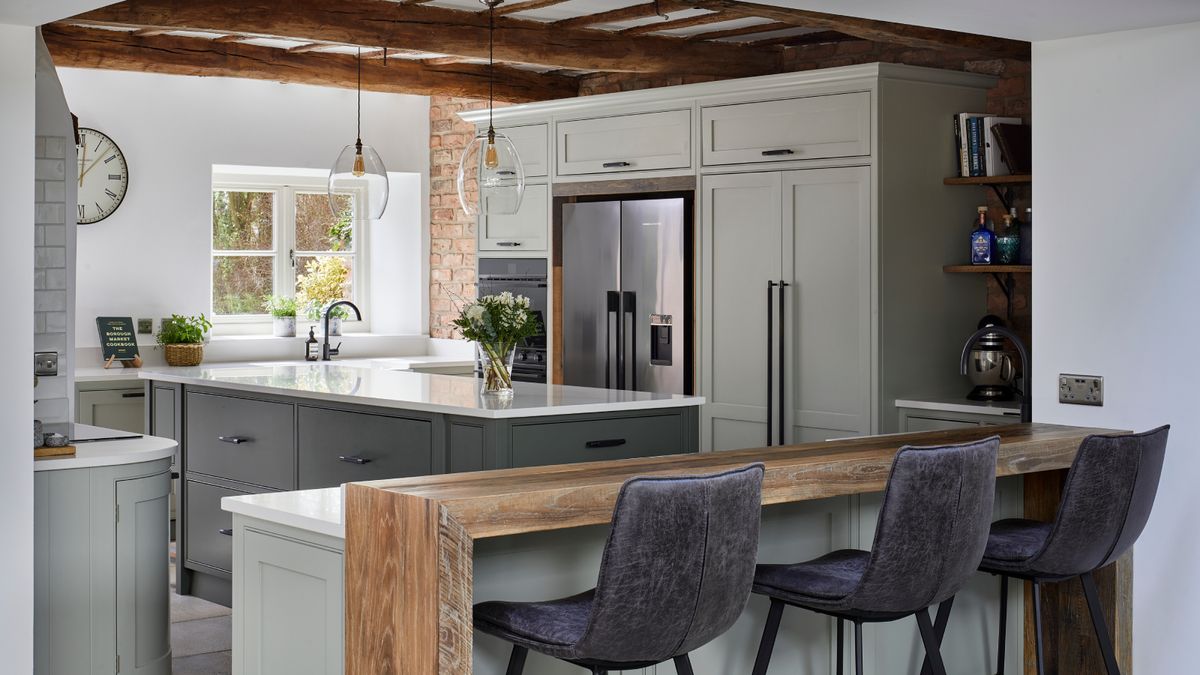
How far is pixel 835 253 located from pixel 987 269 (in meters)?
0.62

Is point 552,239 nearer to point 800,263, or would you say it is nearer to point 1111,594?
point 800,263

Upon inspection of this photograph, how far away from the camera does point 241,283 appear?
293 inches

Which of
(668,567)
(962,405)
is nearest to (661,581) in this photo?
(668,567)

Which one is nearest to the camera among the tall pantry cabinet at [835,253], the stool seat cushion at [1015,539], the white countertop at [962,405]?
the stool seat cushion at [1015,539]

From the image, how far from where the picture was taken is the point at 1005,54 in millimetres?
5043

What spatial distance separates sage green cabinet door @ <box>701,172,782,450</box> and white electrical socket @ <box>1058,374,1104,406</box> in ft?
6.06

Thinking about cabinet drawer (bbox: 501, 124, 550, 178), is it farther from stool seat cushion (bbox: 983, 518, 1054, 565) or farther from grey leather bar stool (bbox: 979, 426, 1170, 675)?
grey leather bar stool (bbox: 979, 426, 1170, 675)

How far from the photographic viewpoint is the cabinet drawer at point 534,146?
6.58m

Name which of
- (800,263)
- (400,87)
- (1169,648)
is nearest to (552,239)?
(400,87)

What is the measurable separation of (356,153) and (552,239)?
5.96 ft

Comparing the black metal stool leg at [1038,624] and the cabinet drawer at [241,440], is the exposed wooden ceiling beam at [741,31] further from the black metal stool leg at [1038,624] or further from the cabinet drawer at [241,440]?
the black metal stool leg at [1038,624]

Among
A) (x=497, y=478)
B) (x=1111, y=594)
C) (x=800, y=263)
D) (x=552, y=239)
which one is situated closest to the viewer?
(x=497, y=478)

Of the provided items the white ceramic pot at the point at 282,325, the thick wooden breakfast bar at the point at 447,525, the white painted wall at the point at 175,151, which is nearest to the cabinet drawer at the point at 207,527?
the white painted wall at the point at 175,151

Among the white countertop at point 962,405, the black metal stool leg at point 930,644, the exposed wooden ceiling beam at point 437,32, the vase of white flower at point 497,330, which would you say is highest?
the exposed wooden ceiling beam at point 437,32
